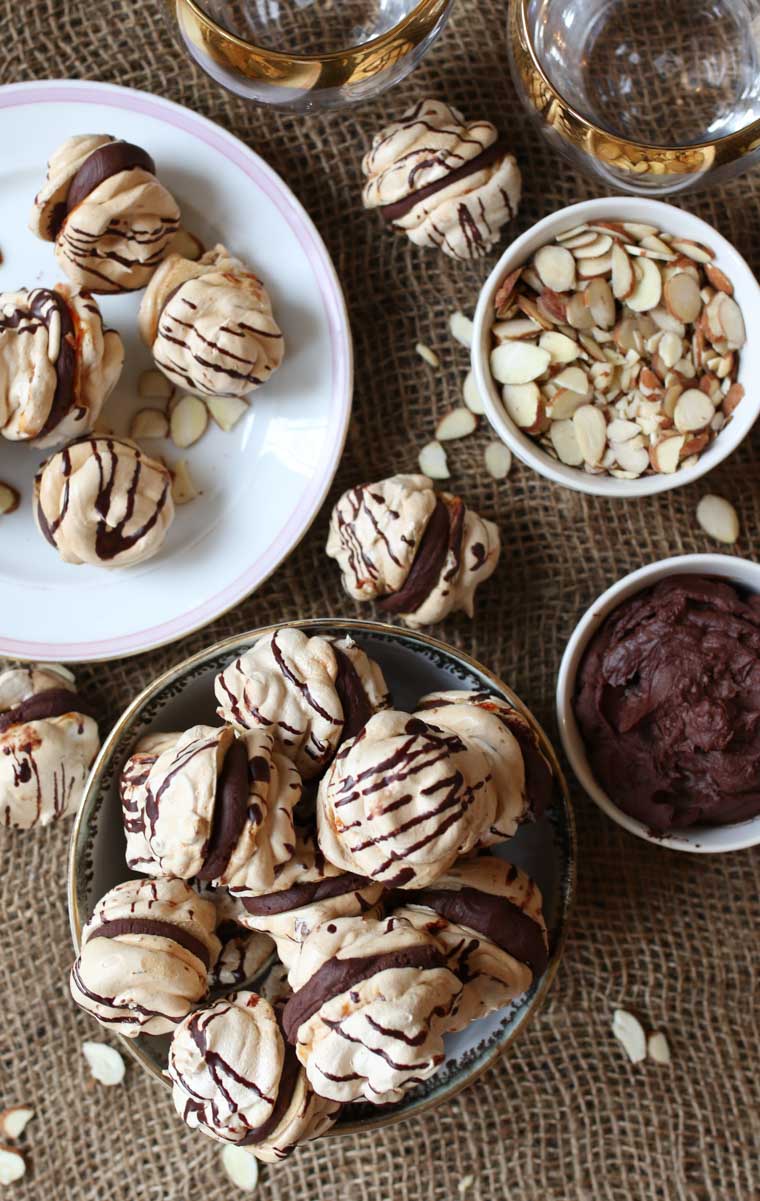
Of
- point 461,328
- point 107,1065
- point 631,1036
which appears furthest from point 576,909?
point 461,328

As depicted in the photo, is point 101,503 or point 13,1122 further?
point 13,1122

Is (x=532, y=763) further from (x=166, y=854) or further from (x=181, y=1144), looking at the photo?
(x=181, y=1144)

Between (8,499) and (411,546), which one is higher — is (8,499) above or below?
above

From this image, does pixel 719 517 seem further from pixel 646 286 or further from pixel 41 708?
pixel 41 708

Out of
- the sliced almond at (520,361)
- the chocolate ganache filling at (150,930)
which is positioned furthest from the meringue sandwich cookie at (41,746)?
the sliced almond at (520,361)

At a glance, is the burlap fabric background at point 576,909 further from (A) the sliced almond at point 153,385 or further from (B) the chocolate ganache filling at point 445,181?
(A) the sliced almond at point 153,385

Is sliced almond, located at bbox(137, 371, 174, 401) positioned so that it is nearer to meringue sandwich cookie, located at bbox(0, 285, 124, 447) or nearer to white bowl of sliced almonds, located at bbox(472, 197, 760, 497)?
meringue sandwich cookie, located at bbox(0, 285, 124, 447)
